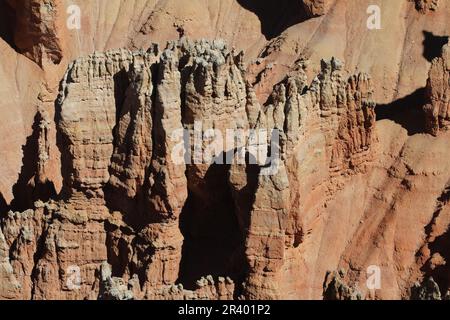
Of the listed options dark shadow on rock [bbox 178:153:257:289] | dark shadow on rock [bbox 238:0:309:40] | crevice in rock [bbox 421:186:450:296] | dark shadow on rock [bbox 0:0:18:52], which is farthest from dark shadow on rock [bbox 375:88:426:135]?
dark shadow on rock [bbox 0:0:18:52]

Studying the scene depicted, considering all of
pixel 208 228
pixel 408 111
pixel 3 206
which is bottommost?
pixel 208 228

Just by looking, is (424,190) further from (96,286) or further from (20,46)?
(20,46)

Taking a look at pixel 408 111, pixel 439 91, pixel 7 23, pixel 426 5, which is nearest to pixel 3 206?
pixel 7 23

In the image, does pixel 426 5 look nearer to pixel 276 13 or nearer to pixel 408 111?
pixel 408 111

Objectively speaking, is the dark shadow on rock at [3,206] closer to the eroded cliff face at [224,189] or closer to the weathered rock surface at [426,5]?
the eroded cliff face at [224,189]

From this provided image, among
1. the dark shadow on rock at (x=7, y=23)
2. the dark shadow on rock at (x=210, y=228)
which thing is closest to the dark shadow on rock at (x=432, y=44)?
the dark shadow on rock at (x=210, y=228)

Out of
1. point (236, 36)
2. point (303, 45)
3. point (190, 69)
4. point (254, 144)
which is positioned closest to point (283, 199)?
point (254, 144)
